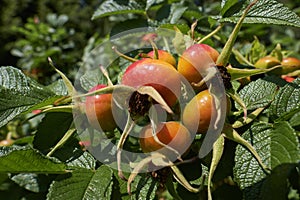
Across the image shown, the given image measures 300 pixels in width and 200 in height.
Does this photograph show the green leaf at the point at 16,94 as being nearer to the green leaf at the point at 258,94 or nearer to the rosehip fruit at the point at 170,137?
the rosehip fruit at the point at 170,137

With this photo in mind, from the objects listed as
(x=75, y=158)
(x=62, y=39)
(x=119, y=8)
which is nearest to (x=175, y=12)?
(x=119, y=8)

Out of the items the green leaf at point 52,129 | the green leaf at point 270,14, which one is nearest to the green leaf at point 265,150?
the green leaf at point 270,14

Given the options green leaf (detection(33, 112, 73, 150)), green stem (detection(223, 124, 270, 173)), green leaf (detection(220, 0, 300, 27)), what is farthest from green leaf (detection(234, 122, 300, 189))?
green leaf (detection(33, 112, 73, 150))

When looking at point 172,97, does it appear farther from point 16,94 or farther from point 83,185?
point 16,94

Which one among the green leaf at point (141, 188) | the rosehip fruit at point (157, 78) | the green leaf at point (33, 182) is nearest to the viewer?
the rosehip fruit at point (157, 78)

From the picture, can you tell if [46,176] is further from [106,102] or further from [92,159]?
[106,102]

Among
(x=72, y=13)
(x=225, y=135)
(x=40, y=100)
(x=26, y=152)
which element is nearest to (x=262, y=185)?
(x=225, y=135)
